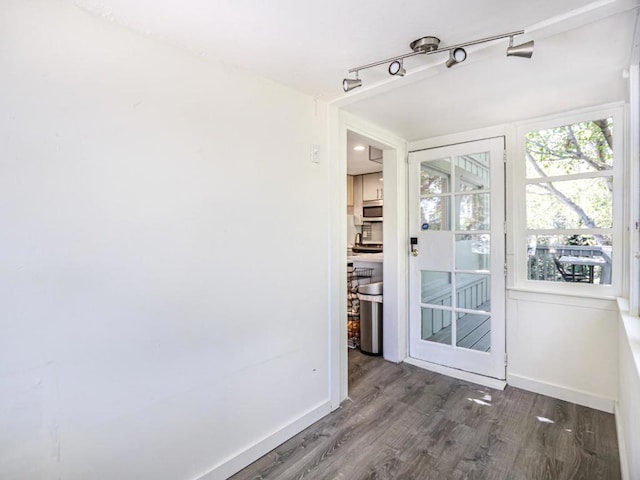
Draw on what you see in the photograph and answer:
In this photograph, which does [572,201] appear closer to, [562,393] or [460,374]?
[562,393]

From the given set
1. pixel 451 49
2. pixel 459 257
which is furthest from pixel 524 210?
pixel 451 49

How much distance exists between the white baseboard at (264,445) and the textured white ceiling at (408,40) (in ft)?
7.01

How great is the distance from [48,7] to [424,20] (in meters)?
1.49

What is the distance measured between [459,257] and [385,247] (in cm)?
69

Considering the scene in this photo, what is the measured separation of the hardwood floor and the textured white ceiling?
7.24 ft

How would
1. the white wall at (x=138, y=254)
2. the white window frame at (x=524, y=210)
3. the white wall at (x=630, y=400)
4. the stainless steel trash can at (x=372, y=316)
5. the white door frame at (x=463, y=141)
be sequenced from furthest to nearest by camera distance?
the stainless steel trash can at (x=372, y=316) < the white door frame at (x=463, y=141) < the white window frame at (x=524, y=210) < the white wall at (x=630, y=400) < the white wall at (x=138, y=254)

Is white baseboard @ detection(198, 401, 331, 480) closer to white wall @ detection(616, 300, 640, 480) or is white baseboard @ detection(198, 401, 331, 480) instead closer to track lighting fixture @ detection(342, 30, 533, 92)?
white wall @ detection(616, 300, 640, 480)

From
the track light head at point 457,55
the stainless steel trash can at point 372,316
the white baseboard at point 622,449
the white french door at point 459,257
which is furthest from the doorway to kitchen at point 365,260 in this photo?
the white baseboard at point 622,449

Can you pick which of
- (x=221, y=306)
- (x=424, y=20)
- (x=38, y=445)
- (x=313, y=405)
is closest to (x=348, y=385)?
(x=313, y=405)

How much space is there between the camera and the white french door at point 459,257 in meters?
2.80

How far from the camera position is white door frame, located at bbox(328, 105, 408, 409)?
240 centimetres

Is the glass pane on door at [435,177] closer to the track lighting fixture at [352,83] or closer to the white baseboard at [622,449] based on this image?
the track lighting fixture at [352,83]

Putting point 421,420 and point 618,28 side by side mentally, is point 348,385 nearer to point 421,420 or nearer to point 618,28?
point 421,420

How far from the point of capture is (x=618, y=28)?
4.87 ft
